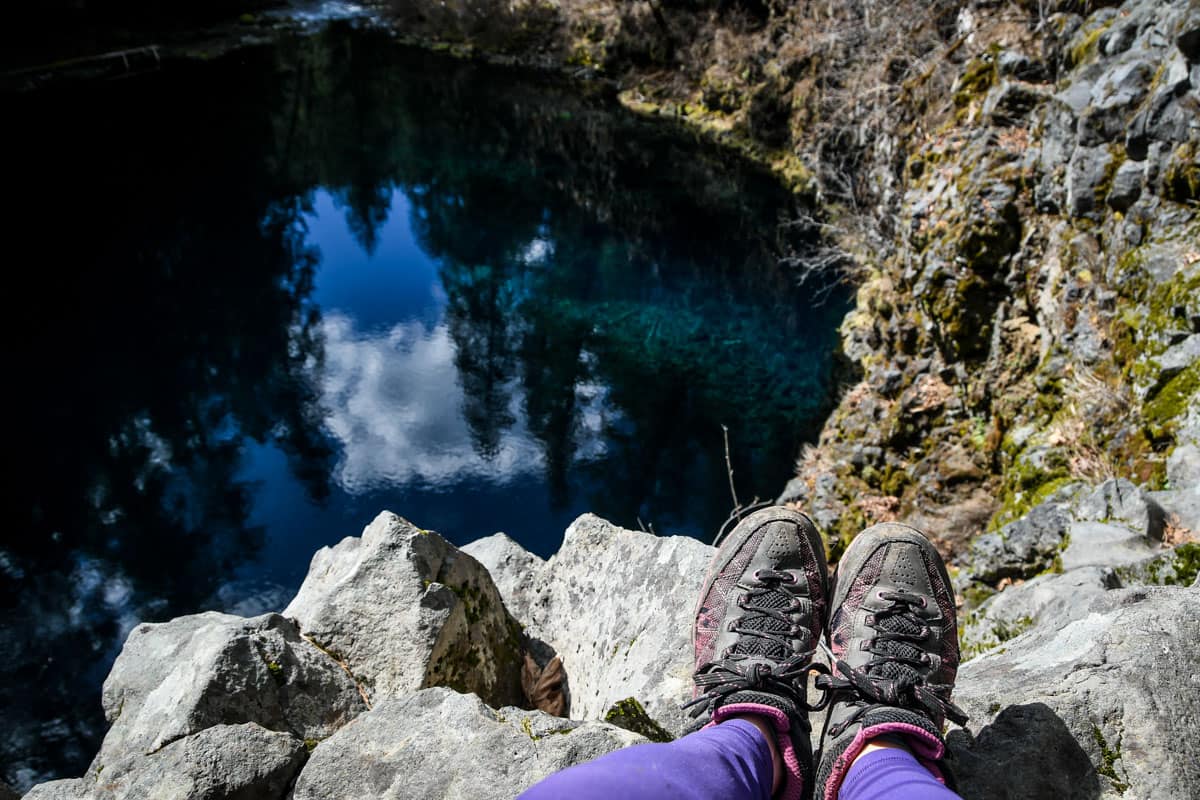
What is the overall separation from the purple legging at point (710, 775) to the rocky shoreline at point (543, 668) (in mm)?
230

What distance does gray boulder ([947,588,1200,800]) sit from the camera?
1.63 meters

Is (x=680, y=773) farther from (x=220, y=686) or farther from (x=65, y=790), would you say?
(x=65, y=790)

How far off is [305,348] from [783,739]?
11858 millimetres

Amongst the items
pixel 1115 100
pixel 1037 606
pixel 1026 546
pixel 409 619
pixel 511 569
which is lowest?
pixel 1026 546

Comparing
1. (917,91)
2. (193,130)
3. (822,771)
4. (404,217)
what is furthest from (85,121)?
(822,771)

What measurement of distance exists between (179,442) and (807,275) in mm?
10314

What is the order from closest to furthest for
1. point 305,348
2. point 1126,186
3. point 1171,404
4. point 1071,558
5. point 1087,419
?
point 1071,558, point 1171,404, point 1087,419, point 1126,186, point 305,348

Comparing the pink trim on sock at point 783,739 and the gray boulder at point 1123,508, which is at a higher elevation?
the pink trim on sock at point 783,739

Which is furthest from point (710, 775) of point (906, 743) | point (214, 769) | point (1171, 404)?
point (1171, 404)

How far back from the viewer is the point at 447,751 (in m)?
1.89

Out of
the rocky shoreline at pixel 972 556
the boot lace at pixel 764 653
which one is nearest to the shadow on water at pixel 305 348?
the rocky shoreline at pixel 972 556

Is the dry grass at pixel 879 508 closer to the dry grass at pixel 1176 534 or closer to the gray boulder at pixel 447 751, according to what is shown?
the dry grass at pixel 1176 534

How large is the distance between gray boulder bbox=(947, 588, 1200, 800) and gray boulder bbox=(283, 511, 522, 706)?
169 centimetres

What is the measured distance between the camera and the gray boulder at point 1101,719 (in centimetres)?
163
